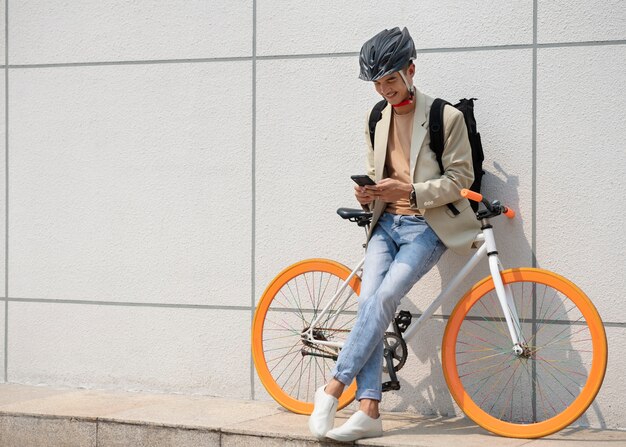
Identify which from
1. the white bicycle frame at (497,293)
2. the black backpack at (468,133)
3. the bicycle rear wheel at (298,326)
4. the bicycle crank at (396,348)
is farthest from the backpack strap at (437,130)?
the bicycle rear wheel at (298,326)

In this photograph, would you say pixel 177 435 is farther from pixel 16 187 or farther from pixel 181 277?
pixel 16 187

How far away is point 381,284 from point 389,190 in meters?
0.51

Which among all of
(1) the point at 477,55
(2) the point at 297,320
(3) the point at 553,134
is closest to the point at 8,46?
(2) the point at 297,320

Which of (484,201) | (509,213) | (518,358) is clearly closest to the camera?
(484,201)

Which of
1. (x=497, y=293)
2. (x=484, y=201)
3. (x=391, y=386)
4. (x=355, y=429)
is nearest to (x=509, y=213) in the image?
→ (x=484, y=201)

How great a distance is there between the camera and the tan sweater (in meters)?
5.83

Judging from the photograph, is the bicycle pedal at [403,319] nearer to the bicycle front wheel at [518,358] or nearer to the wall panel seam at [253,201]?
the bicycle front wheel at [518,358]

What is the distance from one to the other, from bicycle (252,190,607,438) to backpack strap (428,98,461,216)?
26cm

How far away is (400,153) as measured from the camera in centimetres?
585

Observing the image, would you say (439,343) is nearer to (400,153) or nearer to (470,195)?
(470,195)

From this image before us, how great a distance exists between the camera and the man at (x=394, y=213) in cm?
546

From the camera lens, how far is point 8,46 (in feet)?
24.5

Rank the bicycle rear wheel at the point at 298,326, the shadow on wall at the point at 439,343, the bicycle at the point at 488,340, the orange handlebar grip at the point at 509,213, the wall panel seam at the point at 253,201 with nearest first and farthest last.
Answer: the bicycle at the point at 488,340 → the orange handlebar grip at the point at 509,213 → the shadow on wall at the point at 439,343 → the bicycle rear wheel at the point at 298,326 → the wall panel seam at the point at 253,201

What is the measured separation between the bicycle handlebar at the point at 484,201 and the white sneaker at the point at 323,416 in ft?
4.29
